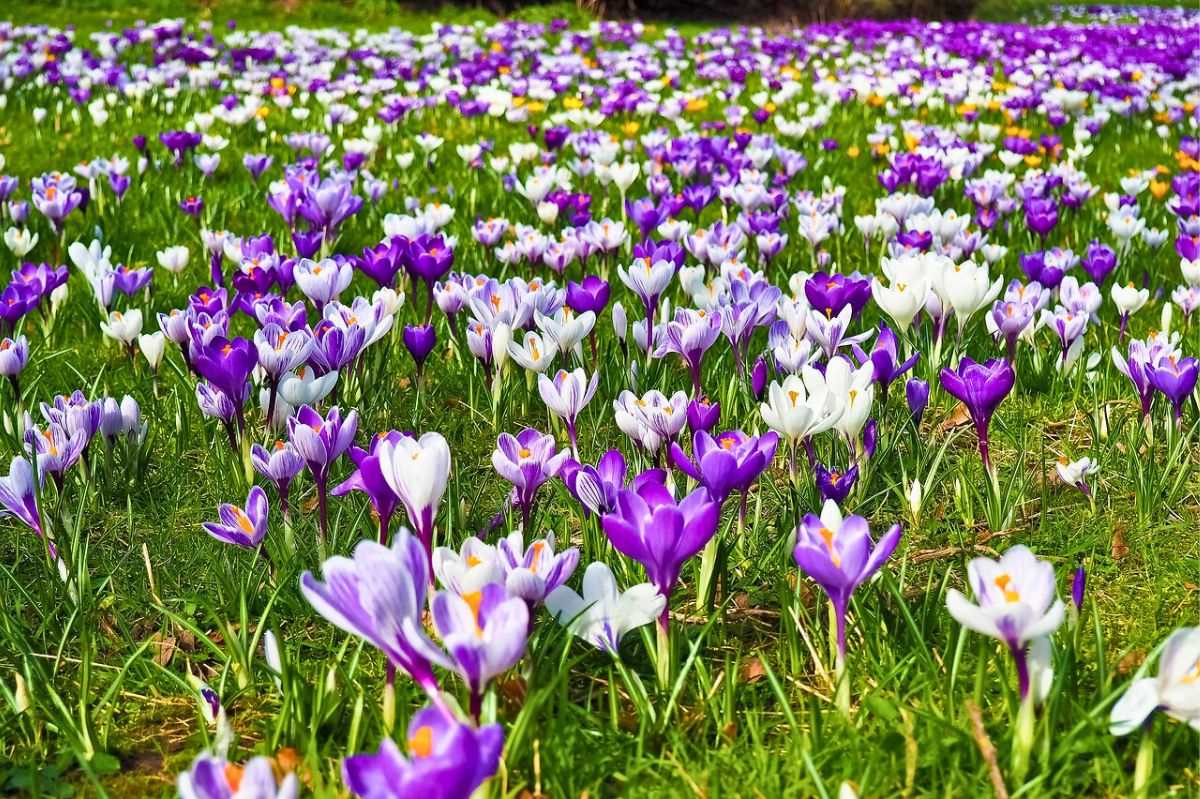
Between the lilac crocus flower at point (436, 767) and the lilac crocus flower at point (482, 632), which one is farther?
the lilac crocus flower at point (482, 632)

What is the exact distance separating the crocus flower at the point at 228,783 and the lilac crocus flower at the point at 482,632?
242 millimetres

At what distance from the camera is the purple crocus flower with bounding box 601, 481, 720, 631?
1.56 m

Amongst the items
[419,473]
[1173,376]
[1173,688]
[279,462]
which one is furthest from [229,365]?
[1173,376]

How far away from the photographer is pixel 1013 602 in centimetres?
137

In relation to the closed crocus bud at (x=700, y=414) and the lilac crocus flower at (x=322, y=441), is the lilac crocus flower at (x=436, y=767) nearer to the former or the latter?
the lilac crocus flower at (x=322, y=441)

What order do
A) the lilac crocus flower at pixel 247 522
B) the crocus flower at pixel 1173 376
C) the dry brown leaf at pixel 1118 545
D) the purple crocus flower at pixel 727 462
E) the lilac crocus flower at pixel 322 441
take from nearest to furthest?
the purple crocus flower at pixel 727 462, the lilac crocus flower at pixel 247 522, the lilac crocus flower at pixel 322 441, the dry brown leaf at pixel 1118 545, the crocus flower at pixel 1173 376

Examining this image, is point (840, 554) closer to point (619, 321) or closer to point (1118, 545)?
point (1118, 545)


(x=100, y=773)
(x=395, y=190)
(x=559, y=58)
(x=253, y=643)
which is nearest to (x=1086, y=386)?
(x=253, y=643)

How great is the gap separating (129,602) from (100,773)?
1.61 ft

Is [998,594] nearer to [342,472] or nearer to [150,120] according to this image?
[342,472]

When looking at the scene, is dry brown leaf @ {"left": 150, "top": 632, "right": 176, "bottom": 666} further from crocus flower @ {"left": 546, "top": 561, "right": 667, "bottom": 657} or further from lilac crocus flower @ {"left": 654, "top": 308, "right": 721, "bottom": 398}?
lilac crocus flower @ {"left": 654, "top": 308, "right": 721, "bottom": 398}

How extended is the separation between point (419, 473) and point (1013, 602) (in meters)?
0.87

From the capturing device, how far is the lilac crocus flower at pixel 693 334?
2608mm

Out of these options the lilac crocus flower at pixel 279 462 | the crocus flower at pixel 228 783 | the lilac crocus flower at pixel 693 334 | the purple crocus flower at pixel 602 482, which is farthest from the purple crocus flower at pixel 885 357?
the crocus flower at pixel 228 783
